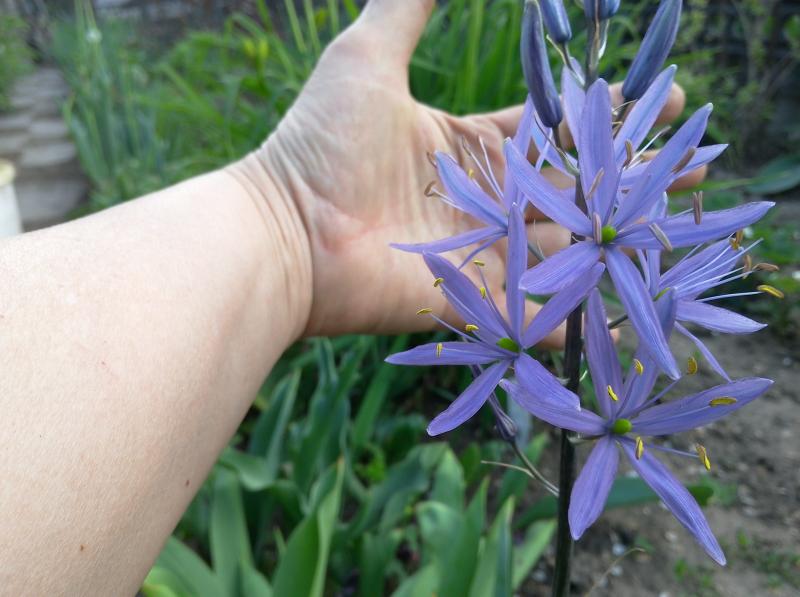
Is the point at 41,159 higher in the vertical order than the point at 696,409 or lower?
lower

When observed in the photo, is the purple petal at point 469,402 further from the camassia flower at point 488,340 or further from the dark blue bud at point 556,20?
the dark blue bud at point 556,20

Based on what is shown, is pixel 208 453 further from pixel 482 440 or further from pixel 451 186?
pixel 482 440

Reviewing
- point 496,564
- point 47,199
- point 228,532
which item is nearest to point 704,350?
point 496,564

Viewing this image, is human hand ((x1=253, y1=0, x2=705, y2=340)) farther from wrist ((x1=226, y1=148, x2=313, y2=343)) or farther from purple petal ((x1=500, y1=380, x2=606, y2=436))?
purple petal ((x1=500, y1=380, x2=606, y2=436))

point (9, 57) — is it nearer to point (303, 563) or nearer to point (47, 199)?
point (47, 199)

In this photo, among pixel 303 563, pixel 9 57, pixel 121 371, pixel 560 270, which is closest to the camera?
pixel 560 270

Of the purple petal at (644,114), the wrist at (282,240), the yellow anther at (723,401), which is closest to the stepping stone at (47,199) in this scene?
the wrist at (282,240)

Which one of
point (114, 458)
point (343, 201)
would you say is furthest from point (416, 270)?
point (114, 458)
